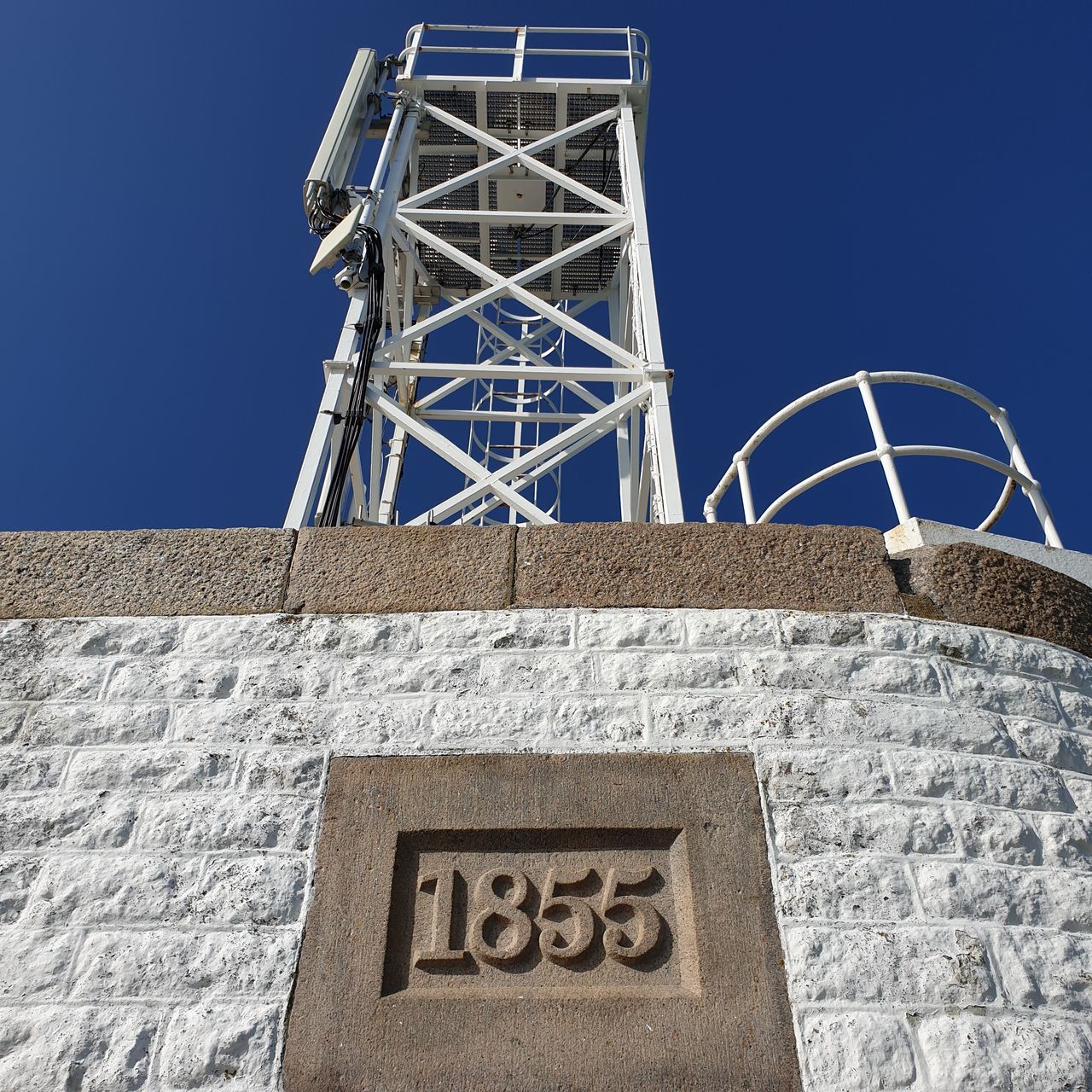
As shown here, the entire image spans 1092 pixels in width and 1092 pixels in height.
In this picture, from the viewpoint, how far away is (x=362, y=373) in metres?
4.76

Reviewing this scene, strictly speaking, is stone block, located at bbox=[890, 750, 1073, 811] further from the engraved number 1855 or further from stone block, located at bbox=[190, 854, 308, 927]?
stone block, located at bbox=[190, 854, 308, 927]

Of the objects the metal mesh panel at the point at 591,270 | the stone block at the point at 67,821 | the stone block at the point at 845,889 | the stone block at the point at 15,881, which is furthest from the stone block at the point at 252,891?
the metal mesh panel at the point at 591,270

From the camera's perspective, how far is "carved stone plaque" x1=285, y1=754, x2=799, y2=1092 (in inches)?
90.5

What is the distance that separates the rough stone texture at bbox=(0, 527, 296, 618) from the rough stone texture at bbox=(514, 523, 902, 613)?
99 centimetres

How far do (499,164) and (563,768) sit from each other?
5067mm

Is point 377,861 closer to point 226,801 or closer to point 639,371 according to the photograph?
point 226,801

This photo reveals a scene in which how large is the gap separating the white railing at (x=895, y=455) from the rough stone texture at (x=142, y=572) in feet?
6.83

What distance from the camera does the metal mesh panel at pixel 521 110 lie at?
7133 millimetres

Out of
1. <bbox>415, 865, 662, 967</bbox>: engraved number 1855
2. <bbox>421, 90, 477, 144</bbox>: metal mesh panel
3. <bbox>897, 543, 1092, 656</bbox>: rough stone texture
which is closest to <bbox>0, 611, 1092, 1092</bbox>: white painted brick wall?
<bbox>897, 543, 1092, 656</bbox>: rough stone texture

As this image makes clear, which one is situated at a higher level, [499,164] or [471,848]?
[499,164]

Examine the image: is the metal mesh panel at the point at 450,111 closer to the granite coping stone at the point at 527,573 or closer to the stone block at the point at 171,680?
the granite coping stone at the point at 527,573

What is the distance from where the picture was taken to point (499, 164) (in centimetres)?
641

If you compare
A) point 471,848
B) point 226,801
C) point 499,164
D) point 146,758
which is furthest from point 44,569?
point 499,164

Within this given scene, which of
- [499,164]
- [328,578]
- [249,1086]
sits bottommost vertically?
[249,1086]
